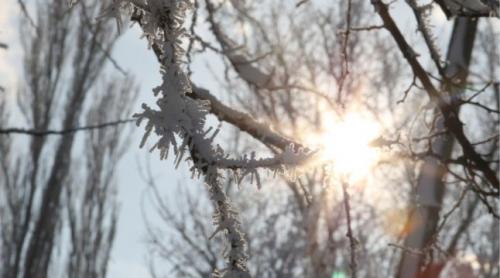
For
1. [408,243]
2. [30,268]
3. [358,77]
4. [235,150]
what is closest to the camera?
[408,243]

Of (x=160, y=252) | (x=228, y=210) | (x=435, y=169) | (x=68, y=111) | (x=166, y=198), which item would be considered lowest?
(x=228, y=210)

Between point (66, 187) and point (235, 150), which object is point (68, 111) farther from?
point (235, 150)

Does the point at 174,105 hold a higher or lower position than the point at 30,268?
lower

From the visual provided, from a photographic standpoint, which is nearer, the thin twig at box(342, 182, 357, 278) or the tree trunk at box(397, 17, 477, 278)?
the thin twig at box(342, 182, 357, 278)

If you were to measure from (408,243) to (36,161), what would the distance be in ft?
25.8

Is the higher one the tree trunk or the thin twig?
the tree trunk

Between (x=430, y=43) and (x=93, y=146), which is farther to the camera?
(x=93, y=146)

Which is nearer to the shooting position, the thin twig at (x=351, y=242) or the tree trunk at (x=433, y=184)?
the thin twig at (x=351, y=242)

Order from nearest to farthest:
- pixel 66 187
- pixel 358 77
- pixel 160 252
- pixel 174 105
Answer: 1. pixel 174 105
2. pixel 358 77
3. pixel 160 252
4. pixel 66 187

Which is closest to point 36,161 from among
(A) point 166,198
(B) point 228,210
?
(A) point 166,198

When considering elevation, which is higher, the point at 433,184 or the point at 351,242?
the point at 433,184

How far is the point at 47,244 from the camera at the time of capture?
10320mm

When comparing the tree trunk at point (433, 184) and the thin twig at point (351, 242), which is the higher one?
the tree trunk at point (433, 184)

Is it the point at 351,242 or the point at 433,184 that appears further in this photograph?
the point at 433,184
